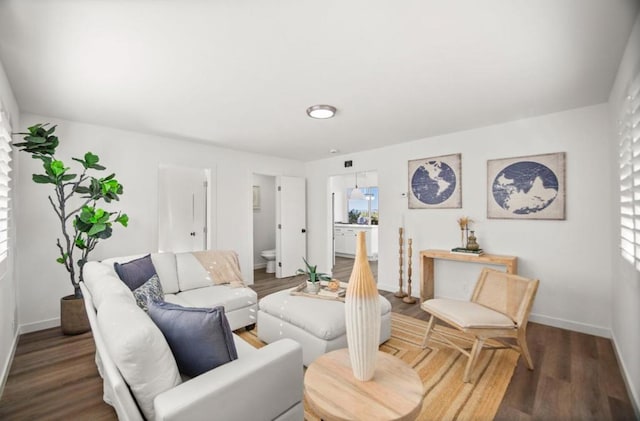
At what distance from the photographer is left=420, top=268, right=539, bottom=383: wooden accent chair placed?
7.31 feet

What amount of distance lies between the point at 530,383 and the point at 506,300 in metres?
0.64

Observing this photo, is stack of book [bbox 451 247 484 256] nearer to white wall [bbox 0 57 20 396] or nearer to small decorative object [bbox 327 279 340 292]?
small decorative object [bbox 327 279 340 292]

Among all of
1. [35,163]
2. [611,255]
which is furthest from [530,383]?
[35,163]

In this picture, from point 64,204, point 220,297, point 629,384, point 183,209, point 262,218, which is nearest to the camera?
point 629,384

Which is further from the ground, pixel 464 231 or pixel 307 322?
pixel 464 231

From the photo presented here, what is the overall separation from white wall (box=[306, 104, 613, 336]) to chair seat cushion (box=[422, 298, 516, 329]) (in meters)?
1.35

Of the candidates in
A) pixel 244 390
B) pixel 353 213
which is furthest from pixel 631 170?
pixel 353 213

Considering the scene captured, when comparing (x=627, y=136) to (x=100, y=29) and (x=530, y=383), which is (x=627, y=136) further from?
(x=100, y=29)

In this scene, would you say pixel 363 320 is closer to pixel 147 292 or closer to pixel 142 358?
pixel 142 358

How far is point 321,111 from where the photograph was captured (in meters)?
2.99

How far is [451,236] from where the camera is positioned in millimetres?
4004

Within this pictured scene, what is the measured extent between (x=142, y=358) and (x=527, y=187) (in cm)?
400

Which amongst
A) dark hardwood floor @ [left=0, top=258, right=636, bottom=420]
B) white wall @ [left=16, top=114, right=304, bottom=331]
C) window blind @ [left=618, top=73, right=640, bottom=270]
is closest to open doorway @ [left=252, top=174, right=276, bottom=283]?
white wall @ [left=16, top=114, right=304, bottom=331]

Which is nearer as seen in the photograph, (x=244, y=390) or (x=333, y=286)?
(x=244, y=390)
